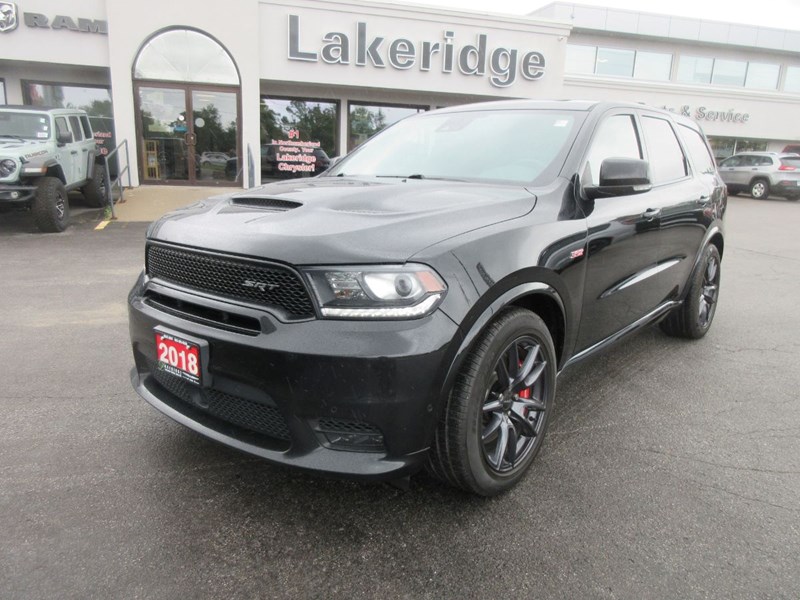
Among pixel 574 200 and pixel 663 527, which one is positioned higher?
pixel 574 200

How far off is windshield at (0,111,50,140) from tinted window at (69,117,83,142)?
788mm

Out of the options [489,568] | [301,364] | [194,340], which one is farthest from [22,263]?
[489,568]

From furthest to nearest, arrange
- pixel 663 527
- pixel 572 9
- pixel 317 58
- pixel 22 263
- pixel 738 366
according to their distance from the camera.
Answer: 1. pixel 572 9
2. pixel 317 58
3. pixel 22 263
4. pixel 738 366
5. pixel 663 527

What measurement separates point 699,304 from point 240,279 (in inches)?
147

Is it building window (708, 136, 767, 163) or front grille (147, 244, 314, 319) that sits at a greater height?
building window (708, 136, 767, 163)

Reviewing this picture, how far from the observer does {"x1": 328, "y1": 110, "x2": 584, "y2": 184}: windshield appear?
115 inches

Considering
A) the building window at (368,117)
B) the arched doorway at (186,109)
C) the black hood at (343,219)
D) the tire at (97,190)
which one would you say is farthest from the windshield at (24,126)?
the black hood at (343,219)

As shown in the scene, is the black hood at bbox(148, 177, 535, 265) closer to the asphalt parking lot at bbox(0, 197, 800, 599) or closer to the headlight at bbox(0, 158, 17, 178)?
the asphalt parking lot at bbox(0, 197, 800, 599)

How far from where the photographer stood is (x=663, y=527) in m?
2.27

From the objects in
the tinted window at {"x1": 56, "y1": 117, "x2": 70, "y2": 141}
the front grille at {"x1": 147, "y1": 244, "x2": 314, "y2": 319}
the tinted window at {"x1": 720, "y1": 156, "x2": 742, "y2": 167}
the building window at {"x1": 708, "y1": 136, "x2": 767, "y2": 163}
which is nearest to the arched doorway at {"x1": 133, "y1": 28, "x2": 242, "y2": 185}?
the tinted window at {"x1": 56, "y1": 117, "x2": 70, "y2": 141}

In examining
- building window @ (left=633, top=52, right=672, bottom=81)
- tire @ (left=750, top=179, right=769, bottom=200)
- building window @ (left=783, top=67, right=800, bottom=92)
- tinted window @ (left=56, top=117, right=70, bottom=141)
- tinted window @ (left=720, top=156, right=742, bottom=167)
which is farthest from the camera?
building window @ (left=783, top=67, right=800, bottom=92)

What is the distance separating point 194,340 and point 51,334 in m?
3.06

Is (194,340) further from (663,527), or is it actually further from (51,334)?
(51,334)

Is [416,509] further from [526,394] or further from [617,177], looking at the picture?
[617,177]
